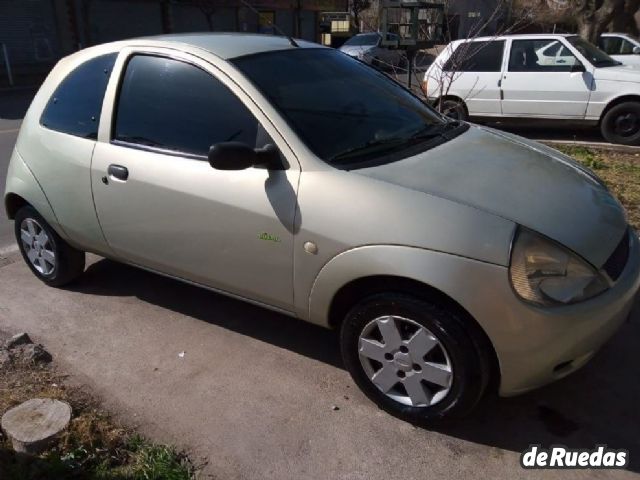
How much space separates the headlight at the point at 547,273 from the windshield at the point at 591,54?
266 inches

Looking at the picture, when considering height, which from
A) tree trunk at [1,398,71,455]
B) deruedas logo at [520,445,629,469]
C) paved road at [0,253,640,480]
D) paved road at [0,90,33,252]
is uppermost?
tree trunk at [1,398,71,455]

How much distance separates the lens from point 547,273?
231 centimetres

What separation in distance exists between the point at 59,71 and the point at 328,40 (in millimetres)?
33906

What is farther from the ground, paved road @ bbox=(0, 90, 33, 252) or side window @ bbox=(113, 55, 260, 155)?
side window @ bbox=(113, 55, 260, 155)

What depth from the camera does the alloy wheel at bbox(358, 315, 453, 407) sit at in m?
2.50

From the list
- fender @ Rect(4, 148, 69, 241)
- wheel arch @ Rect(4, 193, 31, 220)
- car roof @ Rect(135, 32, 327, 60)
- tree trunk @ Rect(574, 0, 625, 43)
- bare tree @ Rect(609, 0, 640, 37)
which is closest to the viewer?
car roof @ Rect(135, 32, 327, 60)

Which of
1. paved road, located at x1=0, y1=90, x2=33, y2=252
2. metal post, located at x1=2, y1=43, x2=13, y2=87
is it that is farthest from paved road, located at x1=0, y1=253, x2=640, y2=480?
metal post, located at x1=2, y1=43, x2=13, y2=87

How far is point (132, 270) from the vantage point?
4422 millimetres

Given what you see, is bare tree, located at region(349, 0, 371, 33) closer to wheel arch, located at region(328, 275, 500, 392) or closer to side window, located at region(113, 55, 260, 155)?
side window, located at region(113, 55, 260, 155)

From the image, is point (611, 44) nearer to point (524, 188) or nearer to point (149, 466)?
point (524, 188)

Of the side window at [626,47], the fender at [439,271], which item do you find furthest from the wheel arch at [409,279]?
the side window at [626,47]

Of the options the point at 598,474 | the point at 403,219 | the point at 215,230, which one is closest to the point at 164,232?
the point at 215,230

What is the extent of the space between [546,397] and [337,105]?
1.87 meters

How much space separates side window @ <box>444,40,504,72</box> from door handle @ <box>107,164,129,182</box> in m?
6.27
